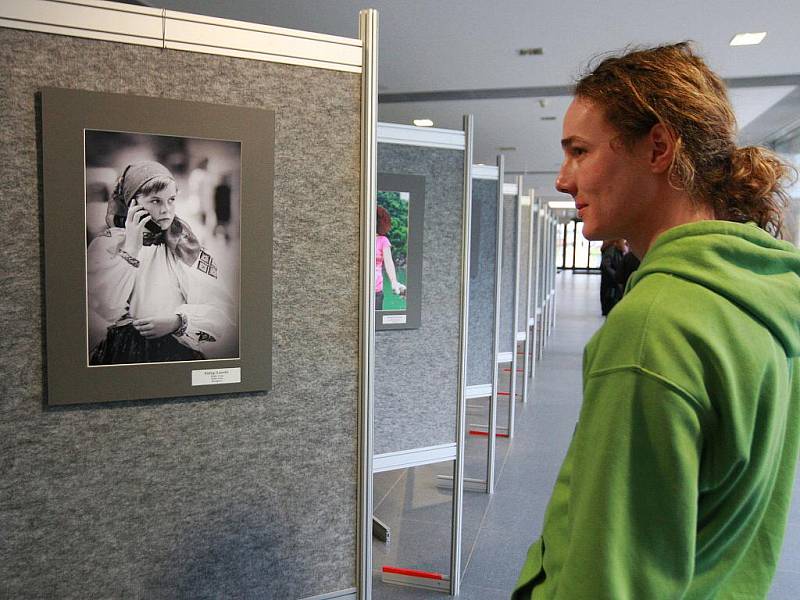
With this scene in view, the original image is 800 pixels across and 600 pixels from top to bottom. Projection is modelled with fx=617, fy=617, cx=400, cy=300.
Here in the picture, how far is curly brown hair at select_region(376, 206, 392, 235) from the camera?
88.0 inches

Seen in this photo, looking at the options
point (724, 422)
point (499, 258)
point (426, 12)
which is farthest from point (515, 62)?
point (724, 422)

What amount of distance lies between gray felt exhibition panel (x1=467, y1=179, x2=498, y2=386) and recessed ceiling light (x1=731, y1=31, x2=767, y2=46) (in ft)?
9.34

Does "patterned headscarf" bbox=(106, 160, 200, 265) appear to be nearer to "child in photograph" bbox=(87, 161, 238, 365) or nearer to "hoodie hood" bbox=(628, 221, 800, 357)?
"child in photograph" bbox=(87, 161, 238, 365)

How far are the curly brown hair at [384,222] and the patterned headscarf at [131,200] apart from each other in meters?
1.19

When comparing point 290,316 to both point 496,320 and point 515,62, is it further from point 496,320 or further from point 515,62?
point 515,62

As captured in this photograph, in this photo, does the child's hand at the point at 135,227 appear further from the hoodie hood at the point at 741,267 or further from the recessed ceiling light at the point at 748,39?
the recessed ceiling light at the point at 748,39

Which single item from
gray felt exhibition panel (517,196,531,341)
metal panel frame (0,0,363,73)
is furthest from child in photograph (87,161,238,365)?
gray felt exhibition panel (517,196,531,341)

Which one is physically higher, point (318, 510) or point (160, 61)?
point (160, 61)

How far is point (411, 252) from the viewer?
2289 millimetres

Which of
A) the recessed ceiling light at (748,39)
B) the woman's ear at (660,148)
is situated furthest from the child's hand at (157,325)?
the recessed ceiling light at (748,39)

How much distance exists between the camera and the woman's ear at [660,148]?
67 centimetres

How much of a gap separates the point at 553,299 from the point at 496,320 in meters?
6.50

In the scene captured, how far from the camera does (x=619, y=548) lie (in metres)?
0.55

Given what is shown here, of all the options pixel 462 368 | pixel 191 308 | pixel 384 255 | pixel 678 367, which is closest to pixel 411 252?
pixel 384 255
